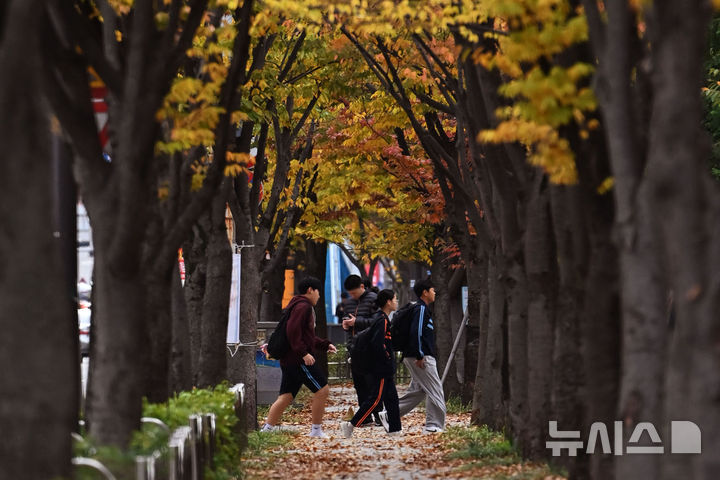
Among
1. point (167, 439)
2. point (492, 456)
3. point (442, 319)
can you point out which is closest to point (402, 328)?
point (492, 456)

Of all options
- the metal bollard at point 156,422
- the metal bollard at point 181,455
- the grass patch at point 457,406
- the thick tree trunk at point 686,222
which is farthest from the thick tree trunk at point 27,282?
the grass patch at point 457,406

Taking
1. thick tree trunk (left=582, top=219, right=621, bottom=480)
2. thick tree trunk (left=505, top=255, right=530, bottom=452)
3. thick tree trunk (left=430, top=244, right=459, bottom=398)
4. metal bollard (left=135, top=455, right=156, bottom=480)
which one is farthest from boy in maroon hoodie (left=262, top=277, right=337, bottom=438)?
metal bollard (left=135, top=455, right=156, bottom=480)

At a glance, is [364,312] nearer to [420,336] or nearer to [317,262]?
[420,336]

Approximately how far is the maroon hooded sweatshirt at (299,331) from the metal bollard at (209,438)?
613cm

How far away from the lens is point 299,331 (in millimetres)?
17344

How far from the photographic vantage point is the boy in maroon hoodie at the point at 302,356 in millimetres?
17344

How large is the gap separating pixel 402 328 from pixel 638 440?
1119 centimetres

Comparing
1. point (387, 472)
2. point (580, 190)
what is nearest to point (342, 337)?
point (387, 472)

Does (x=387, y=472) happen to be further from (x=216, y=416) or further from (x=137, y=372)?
(x=137, y=372)

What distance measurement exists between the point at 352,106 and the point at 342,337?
97.2 ft

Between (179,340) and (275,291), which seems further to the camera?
(275,291)

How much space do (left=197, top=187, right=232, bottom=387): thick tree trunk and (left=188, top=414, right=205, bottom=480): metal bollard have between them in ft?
14.4

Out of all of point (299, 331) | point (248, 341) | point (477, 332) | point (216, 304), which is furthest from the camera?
point (477, 332)

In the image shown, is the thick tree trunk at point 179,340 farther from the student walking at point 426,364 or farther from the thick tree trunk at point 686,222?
the thick tree trunk at point 686,222
